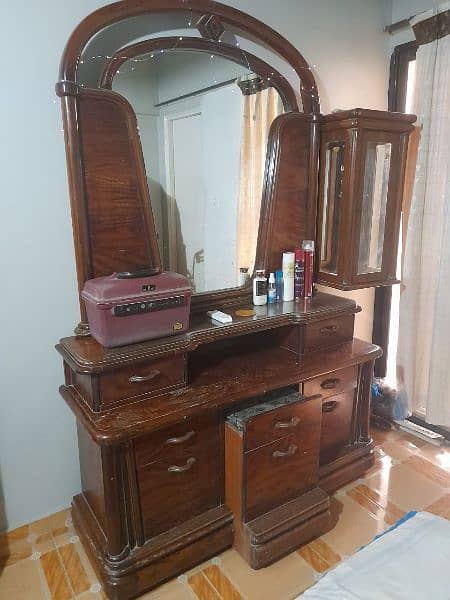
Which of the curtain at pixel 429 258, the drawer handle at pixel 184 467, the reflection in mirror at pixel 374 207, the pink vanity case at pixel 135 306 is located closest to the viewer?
the pink vanity case at pixel 135 306

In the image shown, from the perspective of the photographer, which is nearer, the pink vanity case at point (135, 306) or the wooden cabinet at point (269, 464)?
the pink vanity case at point (135, 306)

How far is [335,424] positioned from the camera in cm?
181

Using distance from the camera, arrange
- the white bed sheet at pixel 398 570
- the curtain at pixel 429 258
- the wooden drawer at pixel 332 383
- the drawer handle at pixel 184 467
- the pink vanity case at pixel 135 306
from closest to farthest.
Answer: the white bed sheet at pixel 398 570 < the pink vanity case at pixel 135 306 < the drawer handle at pixel 184 467 < the wooden drawer at pixel 332 383 < the curtain at pixel 429 258

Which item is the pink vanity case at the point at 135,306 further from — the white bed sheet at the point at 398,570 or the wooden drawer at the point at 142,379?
the white bed sheet at the point at 398,570

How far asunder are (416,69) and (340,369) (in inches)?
55.7

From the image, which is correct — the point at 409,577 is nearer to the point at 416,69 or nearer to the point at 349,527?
the point at 349,527

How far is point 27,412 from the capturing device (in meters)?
1.57

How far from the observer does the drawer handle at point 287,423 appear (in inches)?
58.6

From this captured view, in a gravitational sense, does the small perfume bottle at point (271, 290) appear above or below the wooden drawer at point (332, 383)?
above

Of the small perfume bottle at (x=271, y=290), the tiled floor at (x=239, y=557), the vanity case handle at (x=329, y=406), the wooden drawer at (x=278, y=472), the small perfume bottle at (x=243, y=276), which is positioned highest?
the small perfume bottle at (x=243, y=276)

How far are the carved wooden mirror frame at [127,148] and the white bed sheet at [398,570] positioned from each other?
3.25ft

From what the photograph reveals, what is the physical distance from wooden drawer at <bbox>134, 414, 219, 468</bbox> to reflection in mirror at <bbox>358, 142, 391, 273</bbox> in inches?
35.8

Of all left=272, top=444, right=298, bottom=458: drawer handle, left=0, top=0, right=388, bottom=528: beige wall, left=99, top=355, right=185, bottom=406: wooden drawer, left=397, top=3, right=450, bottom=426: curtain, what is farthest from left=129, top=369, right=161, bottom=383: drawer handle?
left=397, top=3, right=450, bottom=426: curtain

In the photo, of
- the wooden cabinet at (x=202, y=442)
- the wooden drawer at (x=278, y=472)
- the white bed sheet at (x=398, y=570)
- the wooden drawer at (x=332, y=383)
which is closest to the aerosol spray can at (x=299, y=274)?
the wooden cabinet at (x=202, y=442)
